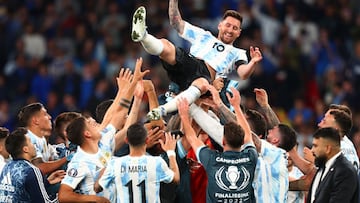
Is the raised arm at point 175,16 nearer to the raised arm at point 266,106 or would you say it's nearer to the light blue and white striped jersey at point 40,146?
the raised arm at point 266,106

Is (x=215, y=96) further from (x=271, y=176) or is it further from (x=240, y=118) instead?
(x=271, y=176)

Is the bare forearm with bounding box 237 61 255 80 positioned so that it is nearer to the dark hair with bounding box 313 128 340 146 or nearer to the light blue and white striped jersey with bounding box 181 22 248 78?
the light blue and white striped jersey with bounding box 181 22 248 78

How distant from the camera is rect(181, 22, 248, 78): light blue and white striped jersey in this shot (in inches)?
477

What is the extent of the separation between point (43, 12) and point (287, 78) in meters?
4.75

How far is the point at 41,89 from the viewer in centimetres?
1992

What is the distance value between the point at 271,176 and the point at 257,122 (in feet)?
3.03

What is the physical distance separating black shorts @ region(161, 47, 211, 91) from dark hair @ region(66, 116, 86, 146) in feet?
3.65

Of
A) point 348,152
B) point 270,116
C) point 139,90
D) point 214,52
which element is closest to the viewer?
point 139,90

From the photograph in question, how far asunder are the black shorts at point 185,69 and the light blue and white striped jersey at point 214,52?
19cm

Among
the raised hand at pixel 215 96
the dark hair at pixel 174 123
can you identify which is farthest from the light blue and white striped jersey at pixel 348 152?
the dark hair at pixel 174 123

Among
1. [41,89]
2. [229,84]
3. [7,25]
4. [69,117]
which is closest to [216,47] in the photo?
[229,84]

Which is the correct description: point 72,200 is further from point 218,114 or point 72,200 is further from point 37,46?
point 37,46

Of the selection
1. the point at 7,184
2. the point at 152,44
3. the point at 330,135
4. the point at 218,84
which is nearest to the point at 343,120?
the point at 330,135

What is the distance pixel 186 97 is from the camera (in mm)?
11320
